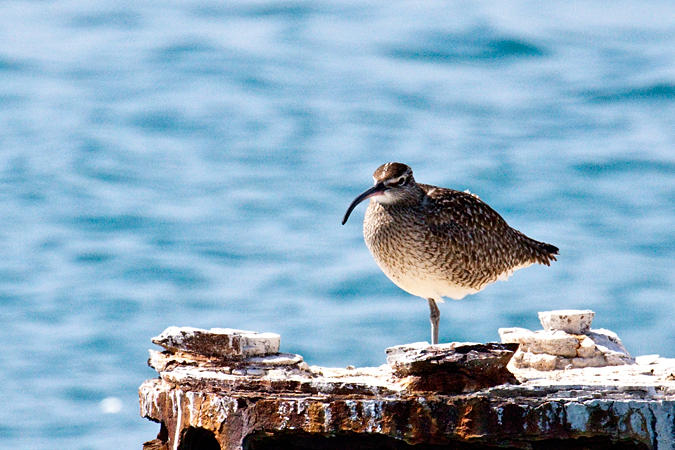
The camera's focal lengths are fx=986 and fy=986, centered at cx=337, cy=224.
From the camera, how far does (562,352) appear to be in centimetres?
906

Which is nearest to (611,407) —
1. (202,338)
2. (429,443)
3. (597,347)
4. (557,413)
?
(557,413)

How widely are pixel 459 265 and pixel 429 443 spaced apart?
347 cm

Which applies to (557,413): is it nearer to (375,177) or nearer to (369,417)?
(369,417)

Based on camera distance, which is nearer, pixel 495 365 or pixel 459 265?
pixel 495 365

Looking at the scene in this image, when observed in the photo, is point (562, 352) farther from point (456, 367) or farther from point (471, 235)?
point (456, 367)

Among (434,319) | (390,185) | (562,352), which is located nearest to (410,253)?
(390,185)

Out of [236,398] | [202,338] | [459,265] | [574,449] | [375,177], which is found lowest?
[574,449]

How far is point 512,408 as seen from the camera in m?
6.93

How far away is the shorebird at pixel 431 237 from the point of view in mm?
10109

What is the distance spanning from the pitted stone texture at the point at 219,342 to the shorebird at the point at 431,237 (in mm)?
2352

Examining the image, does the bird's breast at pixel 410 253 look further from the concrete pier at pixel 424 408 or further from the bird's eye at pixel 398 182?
the concrete pier at pixel 424 408

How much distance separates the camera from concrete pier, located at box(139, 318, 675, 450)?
690 centimetres

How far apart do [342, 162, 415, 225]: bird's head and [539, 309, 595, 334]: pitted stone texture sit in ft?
6.40

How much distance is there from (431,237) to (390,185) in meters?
0.68
